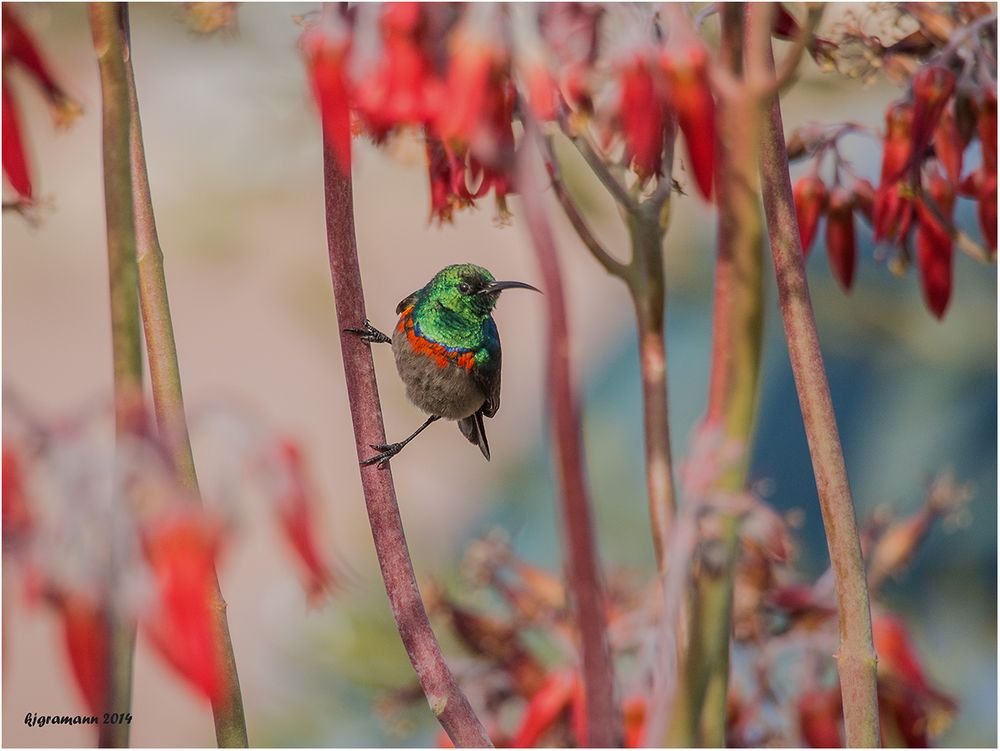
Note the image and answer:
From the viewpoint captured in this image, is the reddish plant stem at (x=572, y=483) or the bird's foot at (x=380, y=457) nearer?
the reddish plant stem at (x=572, y=483)

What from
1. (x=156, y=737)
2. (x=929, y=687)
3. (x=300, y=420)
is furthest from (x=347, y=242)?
(x=929, y=687)

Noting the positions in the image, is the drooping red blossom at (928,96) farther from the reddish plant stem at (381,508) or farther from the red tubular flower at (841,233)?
the reddish plant stem at (381,508)

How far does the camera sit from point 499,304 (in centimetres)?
67

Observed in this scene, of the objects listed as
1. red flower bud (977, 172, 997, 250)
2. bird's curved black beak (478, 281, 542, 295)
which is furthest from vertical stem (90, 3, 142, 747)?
red flower bud (977, 172, 997, 250)

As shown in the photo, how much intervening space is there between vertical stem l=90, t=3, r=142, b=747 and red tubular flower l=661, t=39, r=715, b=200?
228 millimetres

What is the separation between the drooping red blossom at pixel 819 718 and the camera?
23.6 inches

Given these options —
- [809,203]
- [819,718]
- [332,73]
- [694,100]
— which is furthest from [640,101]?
[819,718]

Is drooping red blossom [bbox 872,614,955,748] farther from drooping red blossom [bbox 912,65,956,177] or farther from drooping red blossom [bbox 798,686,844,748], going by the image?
drooping red blossom [bbox 912,65,956,177]

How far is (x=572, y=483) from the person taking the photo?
1.28ft

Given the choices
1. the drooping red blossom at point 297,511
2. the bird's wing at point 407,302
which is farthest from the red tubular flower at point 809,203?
the drooping red blossom at point 297,511

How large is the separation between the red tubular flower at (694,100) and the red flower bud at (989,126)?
0.24 m

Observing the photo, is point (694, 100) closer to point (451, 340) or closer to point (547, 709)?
point (451, 340)

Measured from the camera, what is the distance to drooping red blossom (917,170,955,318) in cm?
64

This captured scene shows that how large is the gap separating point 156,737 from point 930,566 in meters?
0.52
